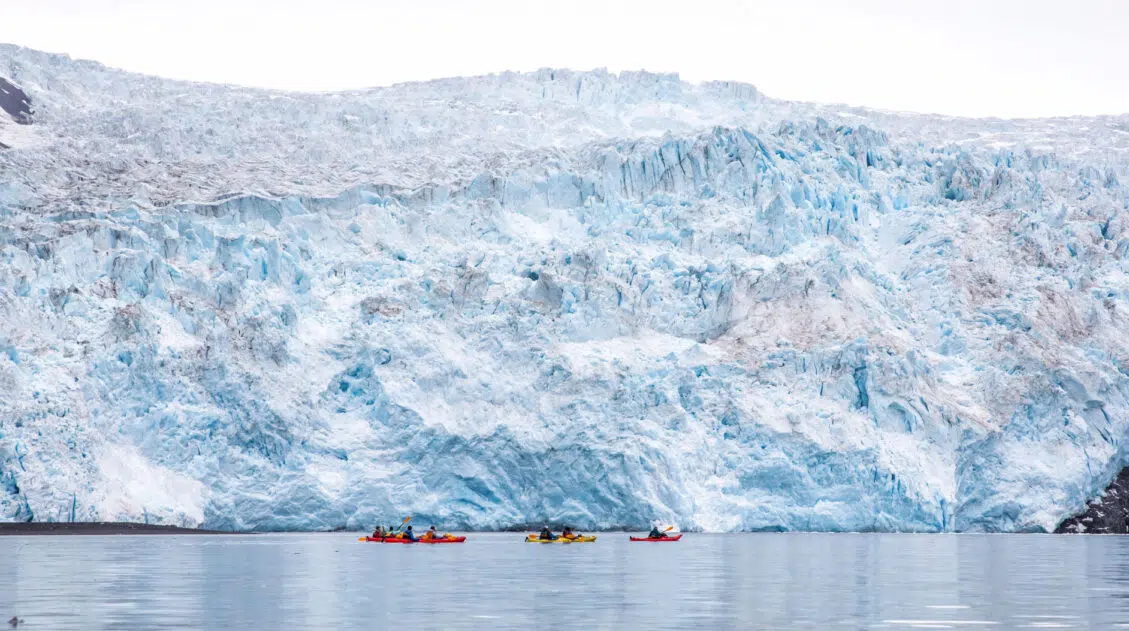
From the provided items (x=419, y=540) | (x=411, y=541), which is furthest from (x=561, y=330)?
(x=411, y=541)

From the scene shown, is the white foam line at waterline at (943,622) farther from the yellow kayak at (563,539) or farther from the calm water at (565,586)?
the yellow kayak at (563,539)

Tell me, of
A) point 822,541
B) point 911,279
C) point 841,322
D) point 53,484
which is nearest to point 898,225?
point 911,279

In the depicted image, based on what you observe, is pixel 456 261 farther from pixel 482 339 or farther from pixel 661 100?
pixel 661 100

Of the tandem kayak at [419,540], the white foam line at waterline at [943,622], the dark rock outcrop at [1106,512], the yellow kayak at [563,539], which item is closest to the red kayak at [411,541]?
the tandem kayak at [419,540]

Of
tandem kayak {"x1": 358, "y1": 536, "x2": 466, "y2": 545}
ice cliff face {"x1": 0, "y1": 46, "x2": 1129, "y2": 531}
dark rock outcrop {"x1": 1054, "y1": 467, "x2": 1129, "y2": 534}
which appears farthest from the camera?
dark rock outcrop {"x1": 1054, "y1": 467, "x2": 1129, "y2": 534}

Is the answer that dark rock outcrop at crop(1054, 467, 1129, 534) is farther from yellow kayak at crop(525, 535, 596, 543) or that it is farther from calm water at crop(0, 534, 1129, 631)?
yellow kayak at crop(525, 535, 596, 543)

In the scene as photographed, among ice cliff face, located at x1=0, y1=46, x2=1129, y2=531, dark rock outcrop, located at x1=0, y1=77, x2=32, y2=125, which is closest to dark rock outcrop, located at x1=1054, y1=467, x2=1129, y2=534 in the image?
ice cliff face, located at x1=0, y1=46, x2=1129, y2=531
